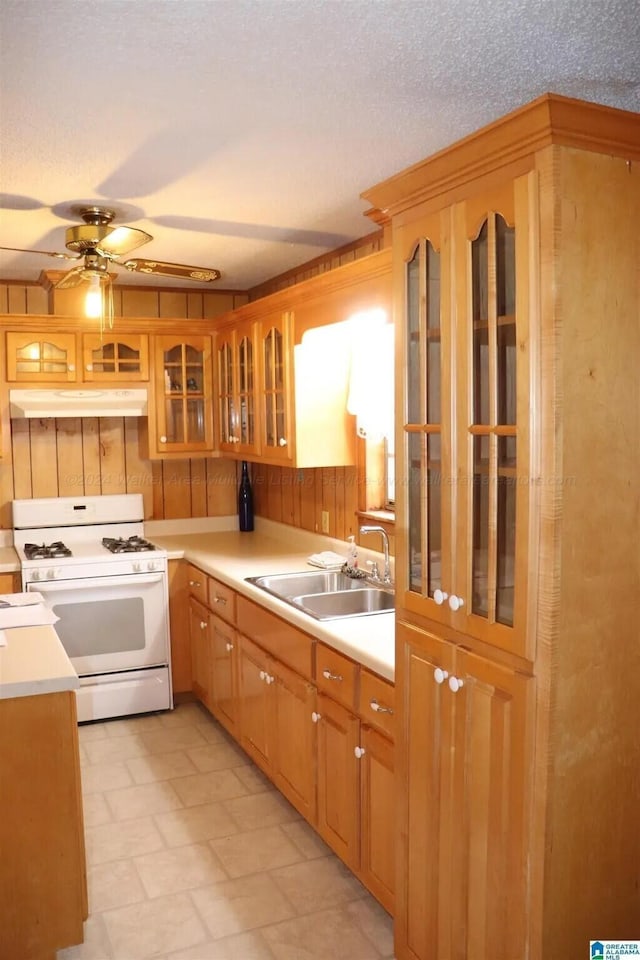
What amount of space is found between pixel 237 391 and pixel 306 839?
2.23m

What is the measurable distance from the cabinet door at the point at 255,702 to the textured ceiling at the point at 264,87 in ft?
5.90

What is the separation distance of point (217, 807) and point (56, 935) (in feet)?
3.31

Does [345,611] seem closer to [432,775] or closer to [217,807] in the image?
[217,807]

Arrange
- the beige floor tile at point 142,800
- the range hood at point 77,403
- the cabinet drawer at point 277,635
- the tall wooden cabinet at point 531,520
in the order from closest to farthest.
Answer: the tall wooden cabinet at point 531,520
the cabinet drawer at point 277,635
the beige floor tile at point 142,800
the range hood at point 77,403

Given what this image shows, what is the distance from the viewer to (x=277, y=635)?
3.03m

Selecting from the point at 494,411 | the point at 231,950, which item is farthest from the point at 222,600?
the point at 494,411

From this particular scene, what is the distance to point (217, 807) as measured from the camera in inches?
125

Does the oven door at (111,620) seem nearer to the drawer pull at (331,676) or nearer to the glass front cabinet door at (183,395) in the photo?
the glass front cabinet door at (183,395)

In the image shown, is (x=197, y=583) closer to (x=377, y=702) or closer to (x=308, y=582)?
(x=308, y=582)

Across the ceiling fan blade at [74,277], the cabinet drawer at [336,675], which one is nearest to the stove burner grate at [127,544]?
the ceiling fan blade at [74,277]

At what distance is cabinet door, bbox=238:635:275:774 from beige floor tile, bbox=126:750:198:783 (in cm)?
29

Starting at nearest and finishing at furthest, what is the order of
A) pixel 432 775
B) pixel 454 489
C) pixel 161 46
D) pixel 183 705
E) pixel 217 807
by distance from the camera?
pixel 161 46 < pixel 454 489 < pixel 432 775 < pixel 217 807 < pixel 183 705

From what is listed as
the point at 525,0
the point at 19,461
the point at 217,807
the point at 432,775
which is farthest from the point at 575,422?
the point at 19,461

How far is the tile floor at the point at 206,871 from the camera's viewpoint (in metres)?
2.37
